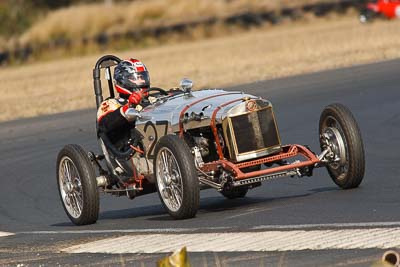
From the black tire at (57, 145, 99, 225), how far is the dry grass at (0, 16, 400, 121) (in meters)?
13.2

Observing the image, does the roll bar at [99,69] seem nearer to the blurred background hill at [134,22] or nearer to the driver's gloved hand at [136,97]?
the driver's gloved hand at [136,97]

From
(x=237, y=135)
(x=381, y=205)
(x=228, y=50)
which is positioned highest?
(x=228, y=50)

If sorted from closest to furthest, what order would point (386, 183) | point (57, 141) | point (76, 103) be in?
point (386, 183) < point (57, 141) < point (76, 103)

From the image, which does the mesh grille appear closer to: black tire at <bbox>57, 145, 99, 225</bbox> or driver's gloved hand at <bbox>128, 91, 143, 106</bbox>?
driver's gloved hand at <bbox>128, 91, 143, 106</bbox>

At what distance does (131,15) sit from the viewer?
55.2 meters

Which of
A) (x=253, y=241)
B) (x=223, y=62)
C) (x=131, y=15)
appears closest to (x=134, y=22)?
(x=131, y=15)

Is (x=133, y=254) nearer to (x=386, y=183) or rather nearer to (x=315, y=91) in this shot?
(x=386, y=183)

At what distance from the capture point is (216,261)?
754 cm

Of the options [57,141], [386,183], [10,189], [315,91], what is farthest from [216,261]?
[315,91]

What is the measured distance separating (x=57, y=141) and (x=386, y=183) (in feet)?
29.7

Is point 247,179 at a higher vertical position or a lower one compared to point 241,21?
lower

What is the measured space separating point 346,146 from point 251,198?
1.70 meters

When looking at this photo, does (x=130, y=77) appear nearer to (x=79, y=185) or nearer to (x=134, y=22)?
(x=79, y=185)

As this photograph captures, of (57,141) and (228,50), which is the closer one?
(57,141)
